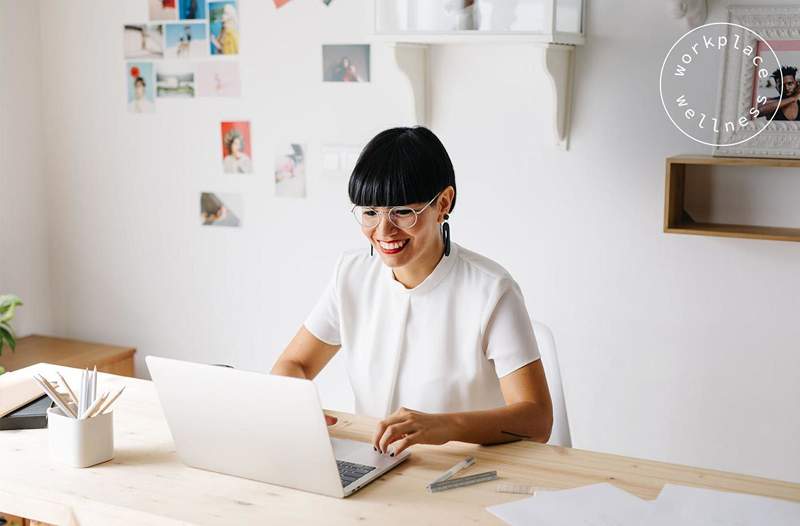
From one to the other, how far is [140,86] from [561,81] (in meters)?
1.58

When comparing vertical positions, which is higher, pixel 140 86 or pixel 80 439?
pixel 140 86

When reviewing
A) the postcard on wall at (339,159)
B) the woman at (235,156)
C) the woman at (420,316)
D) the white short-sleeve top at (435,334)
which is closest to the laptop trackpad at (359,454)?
the woman at (420,316)

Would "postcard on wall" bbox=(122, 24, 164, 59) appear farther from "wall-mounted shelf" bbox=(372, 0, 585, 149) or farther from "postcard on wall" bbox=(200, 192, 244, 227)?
"wall-mounted shelf" bbox=(372, 0, 585, 149)

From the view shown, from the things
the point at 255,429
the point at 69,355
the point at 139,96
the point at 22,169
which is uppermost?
the point at 139,96

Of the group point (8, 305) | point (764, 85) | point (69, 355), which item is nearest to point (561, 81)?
point (764, 85)

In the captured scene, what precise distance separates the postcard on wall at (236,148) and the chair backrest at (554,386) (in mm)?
1463

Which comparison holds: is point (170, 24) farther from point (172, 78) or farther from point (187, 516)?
point (187, 516)

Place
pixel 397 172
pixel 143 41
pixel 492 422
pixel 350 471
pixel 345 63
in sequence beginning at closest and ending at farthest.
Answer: pixel 350 471 < pixel 492 422 < pixel 397 172 < pixel 345 63 < pixel 143 41

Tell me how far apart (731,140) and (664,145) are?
0.66 ft

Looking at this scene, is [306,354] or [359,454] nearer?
[359,454]

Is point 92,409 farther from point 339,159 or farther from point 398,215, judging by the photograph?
point 339,159
